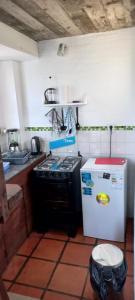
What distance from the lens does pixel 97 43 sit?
2.52 metres

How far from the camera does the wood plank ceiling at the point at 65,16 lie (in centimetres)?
164

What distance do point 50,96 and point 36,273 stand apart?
1.94 m

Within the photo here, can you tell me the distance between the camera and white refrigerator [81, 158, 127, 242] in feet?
7.63

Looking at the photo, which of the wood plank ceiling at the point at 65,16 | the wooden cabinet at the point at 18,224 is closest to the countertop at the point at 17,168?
the wooden cabinet at the point at 18,224

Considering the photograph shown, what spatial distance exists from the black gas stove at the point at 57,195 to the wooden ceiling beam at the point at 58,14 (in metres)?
1.44

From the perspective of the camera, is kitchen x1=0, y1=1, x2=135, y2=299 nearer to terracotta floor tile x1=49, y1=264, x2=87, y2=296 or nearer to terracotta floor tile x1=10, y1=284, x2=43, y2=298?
terracotta floor tile x1=49, y1=264, x2=87, y2=296

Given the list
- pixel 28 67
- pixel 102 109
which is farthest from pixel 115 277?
pixel 28 67

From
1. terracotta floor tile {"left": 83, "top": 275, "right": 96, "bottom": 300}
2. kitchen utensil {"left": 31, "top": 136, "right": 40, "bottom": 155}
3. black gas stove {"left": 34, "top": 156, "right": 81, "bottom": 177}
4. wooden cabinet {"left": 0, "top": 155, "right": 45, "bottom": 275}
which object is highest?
kitchen utensil {"left": 31, "top": 136, "right": 40, "bottom": 155}

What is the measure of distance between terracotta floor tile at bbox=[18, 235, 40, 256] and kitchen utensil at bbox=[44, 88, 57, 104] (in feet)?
5.34

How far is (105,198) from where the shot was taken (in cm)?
239

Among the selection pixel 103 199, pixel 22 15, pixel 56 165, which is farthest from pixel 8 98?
pixel 103 199

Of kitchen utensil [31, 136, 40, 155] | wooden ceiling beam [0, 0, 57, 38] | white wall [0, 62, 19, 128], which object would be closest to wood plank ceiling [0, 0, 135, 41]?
wooden ceiling beam [0, 0, 57, 38]

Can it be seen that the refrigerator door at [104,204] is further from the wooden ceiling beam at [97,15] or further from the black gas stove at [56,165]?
the wooden ceiling beam at [97,15]

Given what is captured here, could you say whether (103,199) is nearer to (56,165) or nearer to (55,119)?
(56,165)
